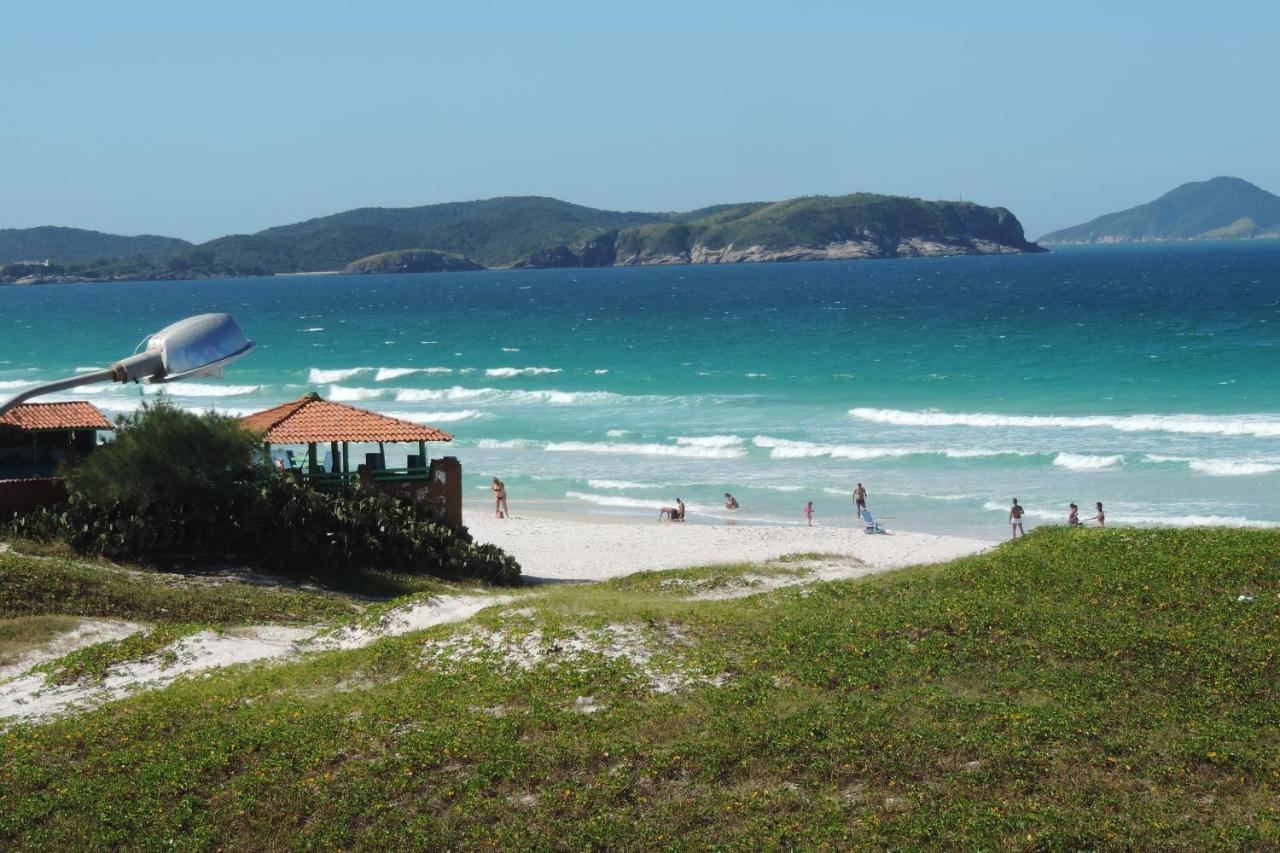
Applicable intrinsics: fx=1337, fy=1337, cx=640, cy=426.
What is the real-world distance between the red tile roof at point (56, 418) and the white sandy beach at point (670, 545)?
870cm

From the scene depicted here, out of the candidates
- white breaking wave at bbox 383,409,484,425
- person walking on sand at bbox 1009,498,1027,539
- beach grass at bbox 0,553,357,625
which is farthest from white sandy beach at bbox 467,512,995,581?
white breaking wave at bbox 383,409,484,425

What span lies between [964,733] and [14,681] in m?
10.3

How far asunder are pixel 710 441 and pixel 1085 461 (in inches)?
503

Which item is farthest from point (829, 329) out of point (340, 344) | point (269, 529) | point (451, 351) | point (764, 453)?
point (269, 529)

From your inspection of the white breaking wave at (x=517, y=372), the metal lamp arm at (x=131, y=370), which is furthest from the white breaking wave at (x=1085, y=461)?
the metal lamp arm at (x=131, y=370)

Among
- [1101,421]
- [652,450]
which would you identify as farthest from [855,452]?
[1101,421]

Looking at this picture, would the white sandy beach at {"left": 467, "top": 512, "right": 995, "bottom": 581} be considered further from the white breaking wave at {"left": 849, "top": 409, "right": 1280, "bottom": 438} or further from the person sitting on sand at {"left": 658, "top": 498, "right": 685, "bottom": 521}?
the white breaking wave at {"left": 849, "top": 409, "right": 1280, "bottom": 438}

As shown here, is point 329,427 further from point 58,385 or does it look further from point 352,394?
point 352,394

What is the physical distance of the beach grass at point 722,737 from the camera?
10867mm

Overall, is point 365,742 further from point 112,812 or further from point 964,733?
point 964,733

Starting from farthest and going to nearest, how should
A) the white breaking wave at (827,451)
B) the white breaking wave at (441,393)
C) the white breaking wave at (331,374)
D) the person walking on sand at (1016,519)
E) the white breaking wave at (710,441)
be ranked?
the white breaking wave at (331,374), the white breaking wave at (441,393), the white breaking wave at (710,441), the white breaking wave at (827,451), the person walking on sand at (1016,519)

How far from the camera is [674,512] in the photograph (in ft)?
116

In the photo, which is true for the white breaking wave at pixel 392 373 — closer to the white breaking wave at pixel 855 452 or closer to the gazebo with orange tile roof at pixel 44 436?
the white breaking wave at pixel 855 452

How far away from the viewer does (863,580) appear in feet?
63.3
